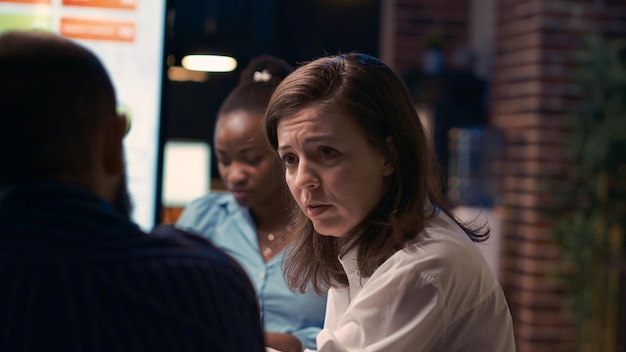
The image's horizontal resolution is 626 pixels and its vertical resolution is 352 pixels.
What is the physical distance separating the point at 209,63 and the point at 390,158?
1624mm

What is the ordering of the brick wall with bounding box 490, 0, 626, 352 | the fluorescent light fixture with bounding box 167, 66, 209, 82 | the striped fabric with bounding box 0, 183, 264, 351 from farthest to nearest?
the brick wall with bounding box 490, 0, 626, 352
the fluorescent light fixture with bounding box 167, 66, 209, 82
the striped fabric with bounding box 0, 183, 264, 351

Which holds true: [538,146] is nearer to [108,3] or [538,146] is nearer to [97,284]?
[108,3]

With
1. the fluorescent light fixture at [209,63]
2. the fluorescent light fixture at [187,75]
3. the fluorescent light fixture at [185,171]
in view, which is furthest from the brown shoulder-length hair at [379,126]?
the fluorescent light fixture at [187,75]

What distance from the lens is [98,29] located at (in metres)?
1.70

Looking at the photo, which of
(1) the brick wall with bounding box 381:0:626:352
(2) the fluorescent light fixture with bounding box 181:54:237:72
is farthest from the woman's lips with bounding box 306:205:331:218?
(1) the brick wall with bounding box 381:0:626:352

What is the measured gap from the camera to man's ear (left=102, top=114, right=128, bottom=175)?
80cm

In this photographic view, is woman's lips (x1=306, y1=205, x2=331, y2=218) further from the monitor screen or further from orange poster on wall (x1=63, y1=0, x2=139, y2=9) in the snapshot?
orange poster on wall (x1=63, y1=0, x2=139, y2=9)

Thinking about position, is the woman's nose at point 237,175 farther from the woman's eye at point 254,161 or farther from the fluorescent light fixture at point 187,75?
the fluorescent light fixture at point 187,75

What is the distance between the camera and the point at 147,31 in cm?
170

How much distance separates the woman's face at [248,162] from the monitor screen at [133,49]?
0.56 ft

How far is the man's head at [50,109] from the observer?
75 cm

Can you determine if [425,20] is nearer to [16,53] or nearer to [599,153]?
[599,153]

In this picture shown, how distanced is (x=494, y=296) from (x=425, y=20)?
527cm

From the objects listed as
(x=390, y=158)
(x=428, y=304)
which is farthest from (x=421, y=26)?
(x=428, y=304)
